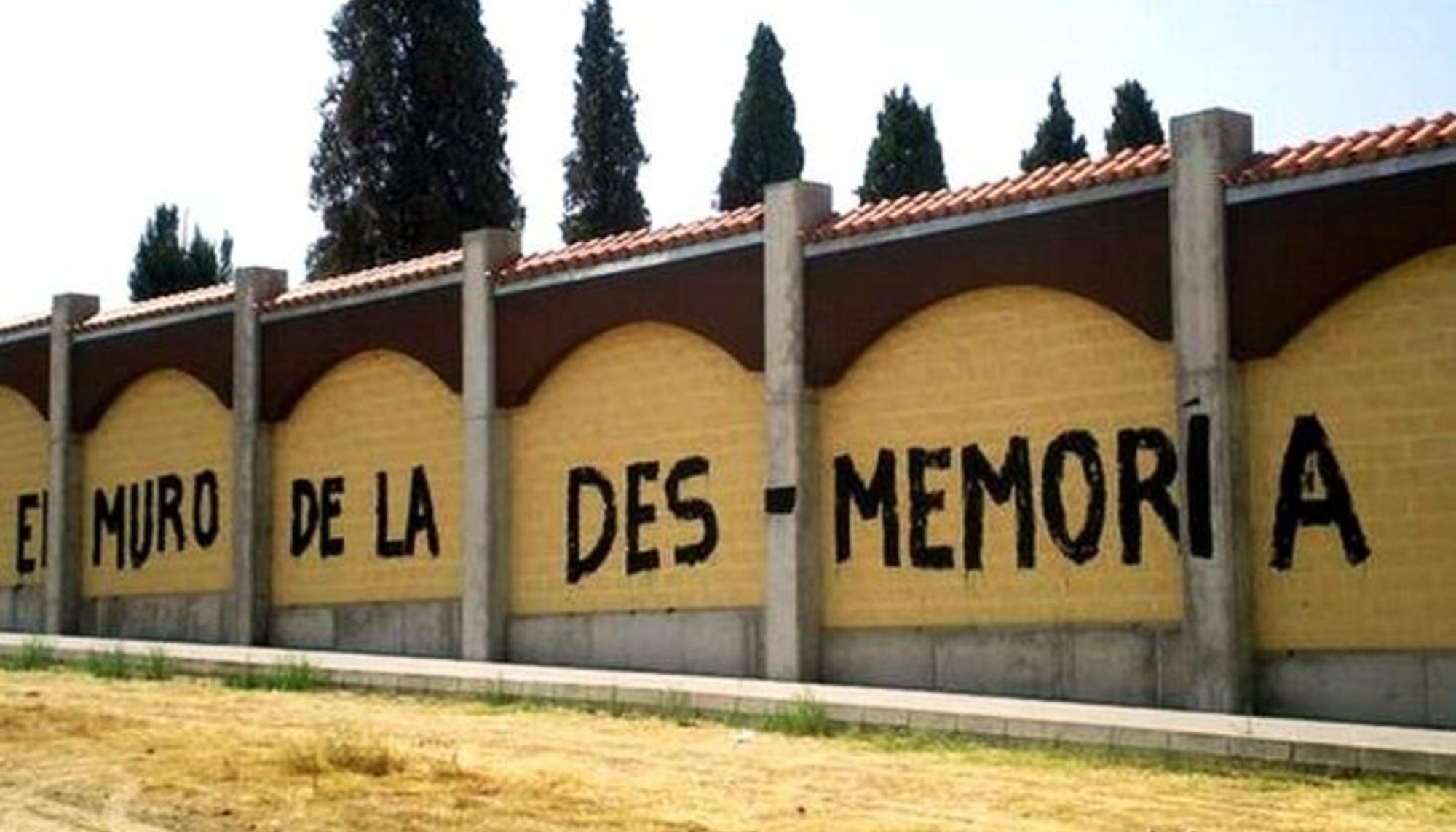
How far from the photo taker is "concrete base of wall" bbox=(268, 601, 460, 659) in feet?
72.5

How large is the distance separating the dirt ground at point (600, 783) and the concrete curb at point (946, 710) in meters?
0.26

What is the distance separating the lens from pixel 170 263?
2131 inches

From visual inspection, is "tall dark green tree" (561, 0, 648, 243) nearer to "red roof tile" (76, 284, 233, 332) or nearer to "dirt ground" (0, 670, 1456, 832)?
"red roof tile" (76, 284, 233, 332)

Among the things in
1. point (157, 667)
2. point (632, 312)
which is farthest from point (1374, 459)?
point (157, 667)

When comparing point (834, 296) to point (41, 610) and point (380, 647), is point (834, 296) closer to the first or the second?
point (380, 647)

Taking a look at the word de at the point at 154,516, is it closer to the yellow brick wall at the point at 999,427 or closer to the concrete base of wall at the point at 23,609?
the concrete base of wall at the point at 23,609

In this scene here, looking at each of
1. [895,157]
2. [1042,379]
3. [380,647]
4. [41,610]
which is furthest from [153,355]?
[895,157]

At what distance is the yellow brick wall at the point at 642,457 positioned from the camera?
1912cm

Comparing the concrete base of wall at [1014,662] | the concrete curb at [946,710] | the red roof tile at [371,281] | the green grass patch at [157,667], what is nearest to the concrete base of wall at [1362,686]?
the concrete curb at [946,710]

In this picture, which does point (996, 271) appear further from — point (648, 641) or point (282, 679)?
point (282, 679)

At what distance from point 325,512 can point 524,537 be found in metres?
3.83

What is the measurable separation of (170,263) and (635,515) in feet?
124

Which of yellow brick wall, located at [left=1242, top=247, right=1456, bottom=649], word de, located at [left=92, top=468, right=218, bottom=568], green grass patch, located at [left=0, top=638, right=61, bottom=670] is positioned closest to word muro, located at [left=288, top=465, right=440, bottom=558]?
word de, located at [left=92, top=468, right=218, bottom=568]

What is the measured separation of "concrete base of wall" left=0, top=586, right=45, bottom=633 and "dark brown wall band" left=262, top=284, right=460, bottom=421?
20.0 feet
